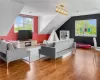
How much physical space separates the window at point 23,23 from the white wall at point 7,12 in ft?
5.57

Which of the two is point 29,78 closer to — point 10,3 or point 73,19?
point 10,3

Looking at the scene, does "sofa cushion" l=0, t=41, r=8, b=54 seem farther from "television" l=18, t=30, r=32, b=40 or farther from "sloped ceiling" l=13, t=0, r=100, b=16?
"television" l=18, t=30, r=32, b=40

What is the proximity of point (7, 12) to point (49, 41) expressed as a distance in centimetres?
430

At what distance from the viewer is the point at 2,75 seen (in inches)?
120

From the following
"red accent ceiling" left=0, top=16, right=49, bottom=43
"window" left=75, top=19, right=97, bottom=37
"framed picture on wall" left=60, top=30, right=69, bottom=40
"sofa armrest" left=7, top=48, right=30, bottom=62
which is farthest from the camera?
"framed picture on wall" left=60, top=30, right=69, bottom=40

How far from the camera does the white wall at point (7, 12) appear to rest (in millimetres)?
4186

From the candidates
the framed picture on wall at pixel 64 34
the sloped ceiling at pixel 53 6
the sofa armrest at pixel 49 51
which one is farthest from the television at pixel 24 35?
the sofa armrest at pixel 49 51

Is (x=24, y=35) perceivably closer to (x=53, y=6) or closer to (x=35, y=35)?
(x=35, y=35)

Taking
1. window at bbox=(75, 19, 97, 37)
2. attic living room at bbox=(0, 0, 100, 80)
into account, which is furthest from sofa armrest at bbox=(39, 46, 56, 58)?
window at bbox=(75, 19, 97, 37)

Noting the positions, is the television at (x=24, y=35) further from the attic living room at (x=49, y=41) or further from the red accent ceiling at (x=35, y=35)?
the red accent ceiling at (x=35, y=35)

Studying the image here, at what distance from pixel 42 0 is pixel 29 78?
10.0ft

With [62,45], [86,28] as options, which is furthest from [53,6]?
[86,28]

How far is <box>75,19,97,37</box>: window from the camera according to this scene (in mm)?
7523

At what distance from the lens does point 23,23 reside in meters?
7.47
